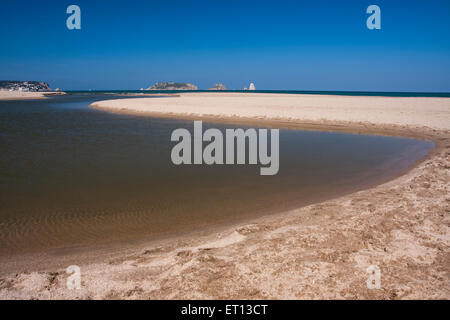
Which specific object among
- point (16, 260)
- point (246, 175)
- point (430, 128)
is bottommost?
point (16, 260)

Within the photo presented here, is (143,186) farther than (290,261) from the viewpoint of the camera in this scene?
Yes

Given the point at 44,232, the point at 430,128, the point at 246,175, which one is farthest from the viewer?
the point at 430,128

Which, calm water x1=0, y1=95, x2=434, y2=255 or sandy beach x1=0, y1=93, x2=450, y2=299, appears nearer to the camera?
sandy beach x1=0, y1=93, x2=450, y2=299

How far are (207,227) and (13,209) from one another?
4167 millimetres

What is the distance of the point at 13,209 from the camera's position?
6.31 m

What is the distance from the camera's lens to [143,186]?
7.94 m

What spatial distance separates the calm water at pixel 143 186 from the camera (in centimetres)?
561

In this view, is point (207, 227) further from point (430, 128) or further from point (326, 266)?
point (430, 128)

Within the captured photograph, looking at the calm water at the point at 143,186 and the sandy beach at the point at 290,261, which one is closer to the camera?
the sandy beach at the point at 290,261

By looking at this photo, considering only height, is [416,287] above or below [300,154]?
below

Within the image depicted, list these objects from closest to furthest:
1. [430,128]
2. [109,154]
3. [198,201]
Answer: [198,201] < [109,154] < [430,128]

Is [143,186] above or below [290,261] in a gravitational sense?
above

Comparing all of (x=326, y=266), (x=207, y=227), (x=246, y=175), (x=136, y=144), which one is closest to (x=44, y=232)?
(x=207, y=227)

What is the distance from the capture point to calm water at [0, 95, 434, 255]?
561 centimetres
